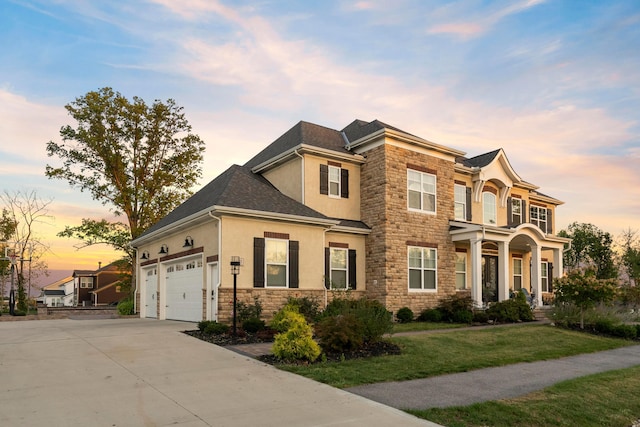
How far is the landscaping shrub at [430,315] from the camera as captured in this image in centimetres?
1945

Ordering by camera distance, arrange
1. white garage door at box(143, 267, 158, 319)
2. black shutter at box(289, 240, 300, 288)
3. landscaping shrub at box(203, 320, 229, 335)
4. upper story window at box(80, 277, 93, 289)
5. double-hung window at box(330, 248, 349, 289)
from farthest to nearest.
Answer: upper story window at box(80, 277, 93, 289) < white garage door at box(143, 267, 158, 319) < double-hung window at box(330, 248, 349, 289) < black shutter at box(289, 240, 300, 288) < landscaping shrub at box(203, 320, 229, 335)

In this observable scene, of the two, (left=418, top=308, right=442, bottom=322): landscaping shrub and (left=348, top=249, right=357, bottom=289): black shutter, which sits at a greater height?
(left=348, top=249, right=357, bottom=289): black shutter

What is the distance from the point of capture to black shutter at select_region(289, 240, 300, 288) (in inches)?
684

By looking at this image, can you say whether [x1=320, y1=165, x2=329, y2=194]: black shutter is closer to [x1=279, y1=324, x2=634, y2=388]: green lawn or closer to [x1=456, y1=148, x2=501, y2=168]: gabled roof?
[x1=279, y1=324, x2=634, y2=388]: green lawn

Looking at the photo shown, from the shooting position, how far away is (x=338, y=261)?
19.6 meters

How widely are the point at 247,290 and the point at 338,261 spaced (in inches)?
182

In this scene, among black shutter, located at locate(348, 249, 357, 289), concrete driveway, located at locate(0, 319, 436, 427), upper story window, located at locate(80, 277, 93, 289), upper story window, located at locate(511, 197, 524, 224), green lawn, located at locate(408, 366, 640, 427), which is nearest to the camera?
concrete driveway, located at locate(0, 319, 436, 427)

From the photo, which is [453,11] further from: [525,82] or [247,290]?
[247,290]

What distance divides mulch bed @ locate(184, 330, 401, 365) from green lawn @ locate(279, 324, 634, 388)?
35cm

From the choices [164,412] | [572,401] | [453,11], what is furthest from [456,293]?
[164,412]

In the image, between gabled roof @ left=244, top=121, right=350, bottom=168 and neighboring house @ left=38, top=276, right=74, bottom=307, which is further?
neighboring house @ left=38, top=276, right=74, bottom=307

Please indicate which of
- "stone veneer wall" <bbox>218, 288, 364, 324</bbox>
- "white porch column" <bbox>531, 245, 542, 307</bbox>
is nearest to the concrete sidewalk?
"stone veneer wall" <bbox>218, 288, 364, 324</bbox>

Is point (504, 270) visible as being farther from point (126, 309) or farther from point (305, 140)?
point (126, 309)

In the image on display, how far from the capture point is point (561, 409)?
7.67 m
